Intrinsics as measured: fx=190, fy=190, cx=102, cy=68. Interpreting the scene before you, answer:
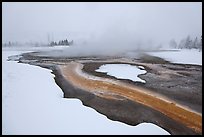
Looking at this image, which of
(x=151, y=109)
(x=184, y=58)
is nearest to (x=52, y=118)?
(x=151, y=109)

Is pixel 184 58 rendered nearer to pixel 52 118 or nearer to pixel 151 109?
pixel 151 109

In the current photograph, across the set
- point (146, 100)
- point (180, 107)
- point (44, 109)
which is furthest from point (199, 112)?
point (44, 109)

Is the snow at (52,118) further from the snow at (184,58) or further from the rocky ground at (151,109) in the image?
the snow at (184,58)

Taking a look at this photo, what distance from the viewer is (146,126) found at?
7.65 meters

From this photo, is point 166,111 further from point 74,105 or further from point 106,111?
point 74,105

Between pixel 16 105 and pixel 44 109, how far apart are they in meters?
1.38

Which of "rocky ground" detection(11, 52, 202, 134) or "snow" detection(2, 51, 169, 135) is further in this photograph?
"rocky ground" detection(11, 52, 202, 134)

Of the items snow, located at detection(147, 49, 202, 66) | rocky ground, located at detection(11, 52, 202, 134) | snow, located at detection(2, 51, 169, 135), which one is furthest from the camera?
snow, located at detection(147, 49, 202, 66)

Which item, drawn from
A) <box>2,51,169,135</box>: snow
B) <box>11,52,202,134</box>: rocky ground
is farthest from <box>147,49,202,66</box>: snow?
<box>2,51,169,135</box>: snow

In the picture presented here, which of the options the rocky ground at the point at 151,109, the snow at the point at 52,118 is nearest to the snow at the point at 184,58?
the rocky ground at the point at 151,109

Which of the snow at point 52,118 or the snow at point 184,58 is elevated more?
the snow at point 184,58

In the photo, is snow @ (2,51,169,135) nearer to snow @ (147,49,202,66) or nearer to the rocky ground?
the rocky ground

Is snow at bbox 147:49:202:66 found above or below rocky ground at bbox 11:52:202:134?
above

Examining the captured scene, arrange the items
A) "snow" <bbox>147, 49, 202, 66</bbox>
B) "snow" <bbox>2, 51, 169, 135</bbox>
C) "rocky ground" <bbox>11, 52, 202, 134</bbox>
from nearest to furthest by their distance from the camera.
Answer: "snow" <bbox>2, 51, 169, 135</bbox>, "rocky ground" <bbox>11, 52, 202, 134</bbox>, "snow" <bbox>147, 49, 202, 66</bbox>
